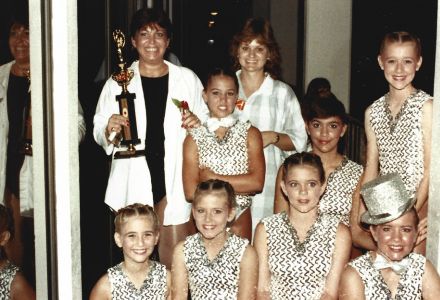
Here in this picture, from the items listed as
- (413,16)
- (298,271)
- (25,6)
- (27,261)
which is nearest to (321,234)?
(298,271)

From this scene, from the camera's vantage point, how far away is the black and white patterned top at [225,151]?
4.07 metres

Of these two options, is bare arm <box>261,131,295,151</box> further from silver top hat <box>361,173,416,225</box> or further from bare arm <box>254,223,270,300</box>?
silver top hat <box>361,173,416,225</box>

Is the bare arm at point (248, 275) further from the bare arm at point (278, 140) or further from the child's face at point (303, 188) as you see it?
the bare arm at point (278, 140)

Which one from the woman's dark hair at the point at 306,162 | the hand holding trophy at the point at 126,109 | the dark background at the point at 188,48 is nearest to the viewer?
the woman's dark hair at the point at 306,162

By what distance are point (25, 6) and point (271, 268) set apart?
152 centimetres

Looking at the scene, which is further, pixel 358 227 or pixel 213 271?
pixel 358 227

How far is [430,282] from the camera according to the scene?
3.33 metres

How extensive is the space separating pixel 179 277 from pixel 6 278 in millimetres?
749

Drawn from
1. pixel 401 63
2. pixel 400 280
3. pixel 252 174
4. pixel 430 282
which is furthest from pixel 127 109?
pixel 430 282

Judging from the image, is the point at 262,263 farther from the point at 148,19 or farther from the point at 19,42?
the point at 19,42

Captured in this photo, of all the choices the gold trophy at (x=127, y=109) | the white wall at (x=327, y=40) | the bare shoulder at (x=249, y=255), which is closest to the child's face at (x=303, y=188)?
the bare shoulder at (x=249, y=255)

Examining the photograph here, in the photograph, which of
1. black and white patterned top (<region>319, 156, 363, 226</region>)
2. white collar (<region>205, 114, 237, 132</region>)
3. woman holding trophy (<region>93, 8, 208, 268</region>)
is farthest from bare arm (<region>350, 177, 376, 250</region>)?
woman holding trophy (<region>93, 8, 208, 268</region>)

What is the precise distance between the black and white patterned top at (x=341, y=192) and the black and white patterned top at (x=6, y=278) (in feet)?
4.95

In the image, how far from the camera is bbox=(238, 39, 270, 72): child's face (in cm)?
440
